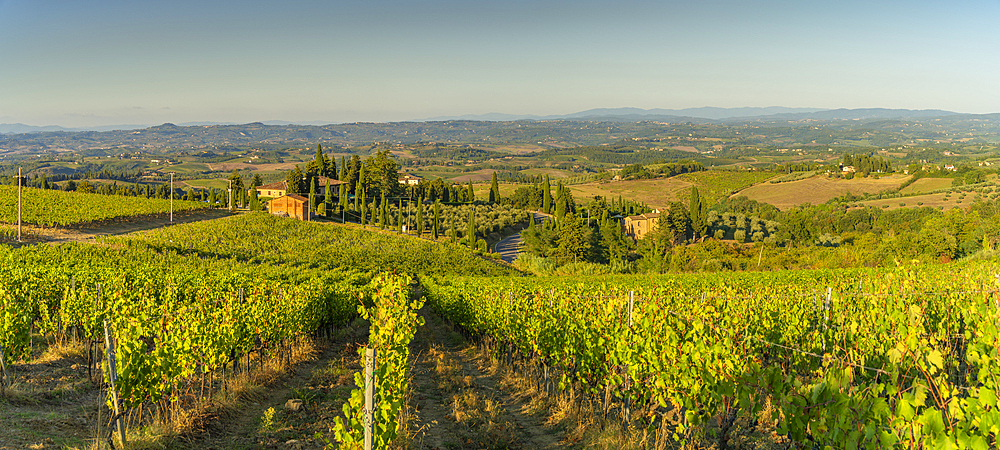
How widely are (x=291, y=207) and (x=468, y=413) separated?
213 feet

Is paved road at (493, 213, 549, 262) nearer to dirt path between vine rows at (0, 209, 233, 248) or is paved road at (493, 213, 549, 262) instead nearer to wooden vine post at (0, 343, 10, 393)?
dirt path between vine rows at (0, 209, 233, 248)

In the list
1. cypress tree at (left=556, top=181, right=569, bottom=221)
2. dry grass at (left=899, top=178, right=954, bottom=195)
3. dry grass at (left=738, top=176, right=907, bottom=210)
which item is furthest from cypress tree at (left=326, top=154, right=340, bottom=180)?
dry grass at (left=899, top=178, right=954, bottom=195)

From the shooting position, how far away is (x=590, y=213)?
90.6 meters

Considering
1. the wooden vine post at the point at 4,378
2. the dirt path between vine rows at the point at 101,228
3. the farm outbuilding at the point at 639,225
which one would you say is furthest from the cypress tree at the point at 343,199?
the wooden vine post at the point at 4,378

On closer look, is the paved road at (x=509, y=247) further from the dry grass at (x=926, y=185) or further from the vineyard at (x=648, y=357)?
the dry grass at (x=926, y=185)

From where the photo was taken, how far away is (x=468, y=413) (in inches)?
351

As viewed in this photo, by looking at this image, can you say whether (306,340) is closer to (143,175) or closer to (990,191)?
(990,191)

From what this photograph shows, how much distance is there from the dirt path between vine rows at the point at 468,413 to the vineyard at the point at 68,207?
142ft

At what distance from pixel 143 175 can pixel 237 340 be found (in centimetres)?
21742

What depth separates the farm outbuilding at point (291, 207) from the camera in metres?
68.1

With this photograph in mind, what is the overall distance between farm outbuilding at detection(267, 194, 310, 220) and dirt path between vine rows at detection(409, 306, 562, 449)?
191 ft

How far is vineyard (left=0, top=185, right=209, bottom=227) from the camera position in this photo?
4300 cm

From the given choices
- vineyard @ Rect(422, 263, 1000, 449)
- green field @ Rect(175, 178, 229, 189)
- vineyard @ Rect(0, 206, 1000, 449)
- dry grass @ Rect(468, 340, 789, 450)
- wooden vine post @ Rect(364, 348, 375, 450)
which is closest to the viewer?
vineyard @ Rect(422, 263, 1000, 449)

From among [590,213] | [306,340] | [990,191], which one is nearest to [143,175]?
[590,213]
